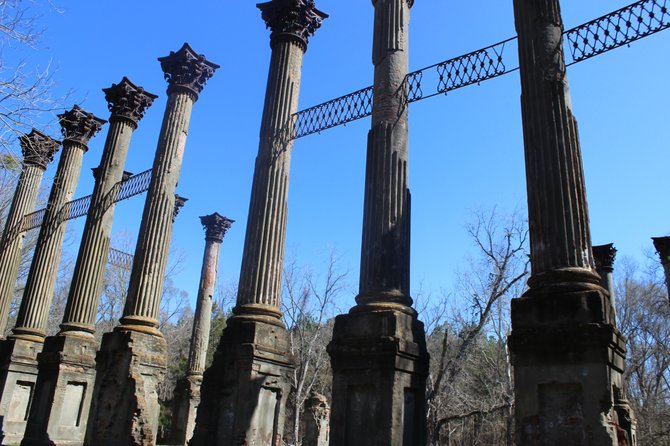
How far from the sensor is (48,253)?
17.7 m

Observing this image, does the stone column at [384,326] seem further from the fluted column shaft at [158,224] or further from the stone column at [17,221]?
the stone column at [17,221]

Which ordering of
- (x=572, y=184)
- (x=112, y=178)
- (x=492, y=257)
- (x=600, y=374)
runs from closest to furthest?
(x=600, y=374)
(x=572, y=184)
(x=112, y=178)
(x=492, y=257)

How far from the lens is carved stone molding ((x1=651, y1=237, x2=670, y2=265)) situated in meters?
16.6

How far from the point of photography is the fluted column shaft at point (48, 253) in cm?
1706

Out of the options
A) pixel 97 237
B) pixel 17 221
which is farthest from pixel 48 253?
pixel 17 221

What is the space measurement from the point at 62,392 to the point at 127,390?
3.37 meters

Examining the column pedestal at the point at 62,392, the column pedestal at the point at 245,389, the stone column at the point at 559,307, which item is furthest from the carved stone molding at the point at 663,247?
the column pedestal at the point at 62,392

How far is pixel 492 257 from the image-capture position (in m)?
22.9

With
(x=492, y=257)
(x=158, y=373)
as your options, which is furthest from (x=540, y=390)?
(x=492, y=257)

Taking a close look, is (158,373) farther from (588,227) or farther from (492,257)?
(492,257)

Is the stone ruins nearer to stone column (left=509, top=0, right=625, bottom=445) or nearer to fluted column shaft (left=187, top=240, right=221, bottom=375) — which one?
stone column (left=509, top=0, right=625, bottom=445)

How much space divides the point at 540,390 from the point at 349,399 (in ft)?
9.36

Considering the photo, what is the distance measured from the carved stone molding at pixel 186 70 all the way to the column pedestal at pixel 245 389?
25.8 feet

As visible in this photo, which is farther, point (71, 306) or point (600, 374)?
point (71, 306)
